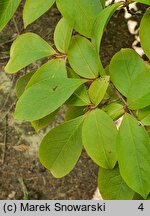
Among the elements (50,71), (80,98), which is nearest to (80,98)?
(80,98)

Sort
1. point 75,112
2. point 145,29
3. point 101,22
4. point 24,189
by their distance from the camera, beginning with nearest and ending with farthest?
point 101,22
point 145,29
point 75,112
point 24,189

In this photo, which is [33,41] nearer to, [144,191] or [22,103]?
[22,103]

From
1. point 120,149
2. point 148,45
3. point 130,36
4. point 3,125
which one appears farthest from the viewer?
point 130,36

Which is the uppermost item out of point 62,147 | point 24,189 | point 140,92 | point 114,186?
point 140,92

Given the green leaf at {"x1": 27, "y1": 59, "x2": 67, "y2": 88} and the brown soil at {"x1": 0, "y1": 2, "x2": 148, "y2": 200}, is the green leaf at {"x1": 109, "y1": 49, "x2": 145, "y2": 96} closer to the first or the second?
the green leaf at {"x1": 27, "y1": 59, "x2": 67, "y2": 88}

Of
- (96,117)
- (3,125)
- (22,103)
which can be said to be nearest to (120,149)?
(96,117)

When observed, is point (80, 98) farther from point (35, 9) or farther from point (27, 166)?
point (27, 166)
